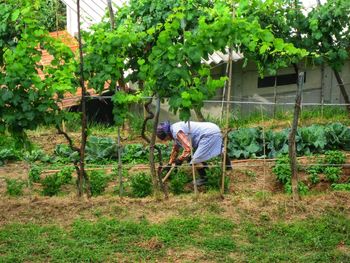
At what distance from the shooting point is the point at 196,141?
8828 millimetres

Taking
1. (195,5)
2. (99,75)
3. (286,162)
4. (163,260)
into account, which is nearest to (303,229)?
(163,260)

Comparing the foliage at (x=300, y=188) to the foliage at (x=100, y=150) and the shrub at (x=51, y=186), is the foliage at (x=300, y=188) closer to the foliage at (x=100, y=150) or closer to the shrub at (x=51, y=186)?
the foliage at (x=100, y=150)

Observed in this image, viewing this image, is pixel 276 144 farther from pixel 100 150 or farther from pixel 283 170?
pixel 100 150

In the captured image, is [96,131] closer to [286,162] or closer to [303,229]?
[286,162]

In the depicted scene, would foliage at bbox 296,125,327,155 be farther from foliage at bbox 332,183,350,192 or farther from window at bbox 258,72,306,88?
window at bbox 258,72,306,88

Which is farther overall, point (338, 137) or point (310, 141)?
point (338, 137)

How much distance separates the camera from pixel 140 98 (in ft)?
23.5

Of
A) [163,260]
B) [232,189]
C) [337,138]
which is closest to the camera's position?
[163,260]

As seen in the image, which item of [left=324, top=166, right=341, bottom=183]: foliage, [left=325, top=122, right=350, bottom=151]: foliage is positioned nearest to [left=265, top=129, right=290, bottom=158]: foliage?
[left=325, top=122, right=350, bottom=151]: foliage

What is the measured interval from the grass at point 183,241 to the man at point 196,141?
1523mm

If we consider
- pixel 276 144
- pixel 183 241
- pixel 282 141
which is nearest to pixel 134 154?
pixel 276 144

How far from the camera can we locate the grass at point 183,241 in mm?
6305

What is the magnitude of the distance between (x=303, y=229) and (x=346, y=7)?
16.0 ft

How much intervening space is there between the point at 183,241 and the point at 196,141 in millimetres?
2438
